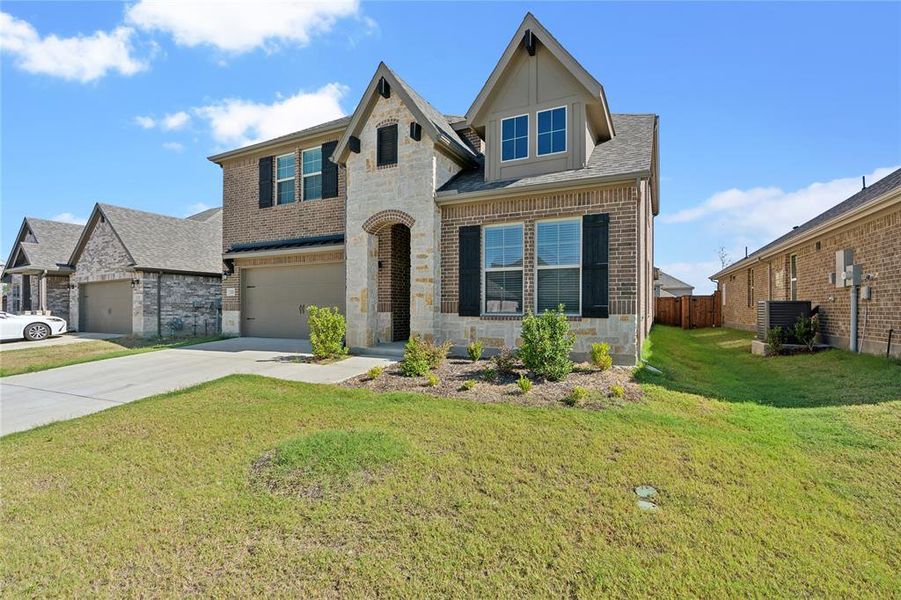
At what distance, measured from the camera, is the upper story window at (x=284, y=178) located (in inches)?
546

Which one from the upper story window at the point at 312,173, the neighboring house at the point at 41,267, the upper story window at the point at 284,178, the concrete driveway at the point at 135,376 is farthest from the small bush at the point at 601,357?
the neighboring house at the point at 41,267

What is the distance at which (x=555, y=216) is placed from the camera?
920cm

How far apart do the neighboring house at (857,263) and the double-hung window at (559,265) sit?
6.18m

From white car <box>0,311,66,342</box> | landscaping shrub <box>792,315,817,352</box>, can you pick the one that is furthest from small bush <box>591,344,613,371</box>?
white car <box>0,311,66,342</box>

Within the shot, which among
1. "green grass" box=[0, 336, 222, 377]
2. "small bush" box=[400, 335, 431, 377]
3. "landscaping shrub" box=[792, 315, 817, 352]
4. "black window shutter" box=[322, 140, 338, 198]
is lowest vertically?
"green grass" box=[0, 336, 222, 377]

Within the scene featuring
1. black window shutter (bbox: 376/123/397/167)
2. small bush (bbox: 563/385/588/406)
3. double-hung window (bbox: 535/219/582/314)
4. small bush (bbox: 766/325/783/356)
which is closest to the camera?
small bush (bbox: 563/385/588/406)

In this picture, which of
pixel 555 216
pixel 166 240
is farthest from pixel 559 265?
pixel 166 240

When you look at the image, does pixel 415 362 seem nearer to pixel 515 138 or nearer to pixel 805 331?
pixel 515 138

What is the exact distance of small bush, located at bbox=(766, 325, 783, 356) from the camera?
11172mm

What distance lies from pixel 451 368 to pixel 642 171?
536 centimetres

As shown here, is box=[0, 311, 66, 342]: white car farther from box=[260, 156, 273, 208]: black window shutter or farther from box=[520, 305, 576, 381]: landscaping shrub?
box=[520, 305, 576, 381]: landscaping shrub

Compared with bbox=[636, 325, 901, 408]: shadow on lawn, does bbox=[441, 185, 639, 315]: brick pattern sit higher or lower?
higher

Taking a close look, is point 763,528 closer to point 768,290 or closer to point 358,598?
point 358,598

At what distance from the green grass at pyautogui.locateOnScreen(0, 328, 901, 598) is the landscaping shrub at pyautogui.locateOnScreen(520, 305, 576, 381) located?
1507mm
